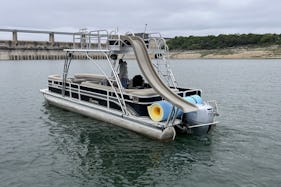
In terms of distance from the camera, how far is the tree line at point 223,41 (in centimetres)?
13562

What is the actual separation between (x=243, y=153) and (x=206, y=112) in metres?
2.61

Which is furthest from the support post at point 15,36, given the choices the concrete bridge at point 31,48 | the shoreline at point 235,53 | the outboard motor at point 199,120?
the outboard motor at point 199,120

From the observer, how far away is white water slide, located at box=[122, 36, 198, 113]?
14.8 meters

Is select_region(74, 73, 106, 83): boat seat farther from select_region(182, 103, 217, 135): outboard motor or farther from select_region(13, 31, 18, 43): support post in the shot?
select_region(13, 31, 18, 43): support post

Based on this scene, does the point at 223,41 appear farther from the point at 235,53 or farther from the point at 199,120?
the point at 199,120

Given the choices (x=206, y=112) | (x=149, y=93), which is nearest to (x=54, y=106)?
(x=149, y=93)

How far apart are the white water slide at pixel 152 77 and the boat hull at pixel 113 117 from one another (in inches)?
56.9

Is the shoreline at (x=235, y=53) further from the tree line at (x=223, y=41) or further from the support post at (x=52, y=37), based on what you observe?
the support post at (x=52, y=37)

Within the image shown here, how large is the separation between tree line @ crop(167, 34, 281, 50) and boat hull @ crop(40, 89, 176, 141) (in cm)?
12341

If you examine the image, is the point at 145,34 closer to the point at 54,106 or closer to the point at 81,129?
the point at 81,129

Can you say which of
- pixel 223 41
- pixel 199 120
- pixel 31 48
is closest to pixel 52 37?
pixel 31 48

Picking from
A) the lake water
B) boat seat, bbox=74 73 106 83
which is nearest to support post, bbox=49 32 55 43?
boat seat, bbox=74 73 106 83

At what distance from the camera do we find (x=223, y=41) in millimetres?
147500

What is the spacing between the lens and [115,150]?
14.9 meters
